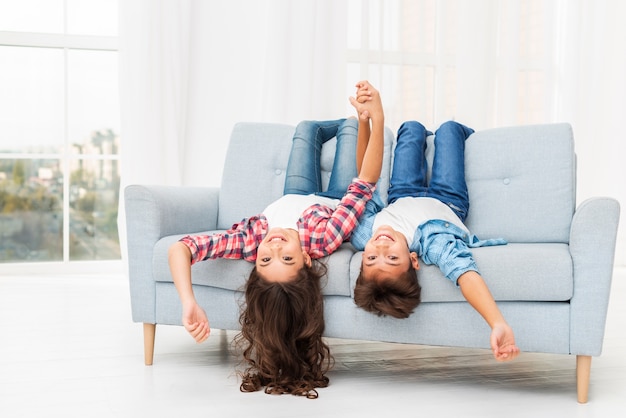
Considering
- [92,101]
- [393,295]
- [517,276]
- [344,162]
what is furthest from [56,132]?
[517,276]

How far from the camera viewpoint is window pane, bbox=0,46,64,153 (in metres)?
4.72

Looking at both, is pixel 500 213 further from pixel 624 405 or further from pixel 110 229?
pixel 110 229

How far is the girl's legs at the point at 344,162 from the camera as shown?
2.72m

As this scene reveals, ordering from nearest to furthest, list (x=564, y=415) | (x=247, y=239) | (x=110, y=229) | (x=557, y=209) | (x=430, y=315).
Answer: (x=564, y=415), (x=430, y=315), (x=247, y=239), (x=557, y=209), (x=110, y=229)

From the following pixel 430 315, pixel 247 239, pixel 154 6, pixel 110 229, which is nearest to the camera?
pixel 430 315

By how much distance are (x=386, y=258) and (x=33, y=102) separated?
11.6ft

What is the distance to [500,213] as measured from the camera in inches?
102

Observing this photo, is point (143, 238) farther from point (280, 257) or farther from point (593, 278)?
point (593, 278)

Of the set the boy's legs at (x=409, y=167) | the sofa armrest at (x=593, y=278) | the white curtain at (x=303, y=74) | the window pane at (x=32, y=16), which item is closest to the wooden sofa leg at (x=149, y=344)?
the boy's legs at (x=409, y=167)

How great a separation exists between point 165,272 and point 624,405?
146 cm

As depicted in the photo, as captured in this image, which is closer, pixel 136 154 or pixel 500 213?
pixel 500 213

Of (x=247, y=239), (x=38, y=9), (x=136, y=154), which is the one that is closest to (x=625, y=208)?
(x=136, y=154)

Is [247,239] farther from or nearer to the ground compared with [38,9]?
nearer to the ground

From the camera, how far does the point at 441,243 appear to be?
208cm
